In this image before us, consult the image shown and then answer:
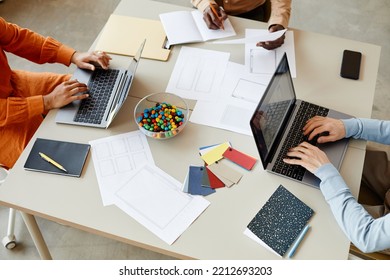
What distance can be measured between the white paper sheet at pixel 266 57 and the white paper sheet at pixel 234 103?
0.11ft

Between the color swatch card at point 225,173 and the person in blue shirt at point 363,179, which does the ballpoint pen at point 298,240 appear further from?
the color swatch card at point 225,173

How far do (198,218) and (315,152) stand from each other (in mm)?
441

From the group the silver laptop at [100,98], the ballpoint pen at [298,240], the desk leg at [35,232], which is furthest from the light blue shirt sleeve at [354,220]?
the desk leg at [35,232]

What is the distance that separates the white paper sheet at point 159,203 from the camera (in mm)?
1210

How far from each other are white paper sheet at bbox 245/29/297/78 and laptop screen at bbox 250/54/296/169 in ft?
0.57

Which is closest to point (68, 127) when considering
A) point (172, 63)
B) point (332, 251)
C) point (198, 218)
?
point (172, 63)

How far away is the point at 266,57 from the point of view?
1625 millimetres

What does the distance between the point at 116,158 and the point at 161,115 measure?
0.22m

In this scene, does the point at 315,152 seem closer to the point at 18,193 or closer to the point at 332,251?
the point at 332,251

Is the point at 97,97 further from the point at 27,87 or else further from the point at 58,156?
the point at 27,87

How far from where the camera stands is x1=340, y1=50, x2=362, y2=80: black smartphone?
5.11 feet

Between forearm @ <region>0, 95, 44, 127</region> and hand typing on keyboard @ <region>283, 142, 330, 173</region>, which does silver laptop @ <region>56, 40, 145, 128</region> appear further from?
hand typing on keyboard @ <region>283, 142, 330, 173</region>

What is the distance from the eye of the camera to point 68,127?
1439 millimetres
